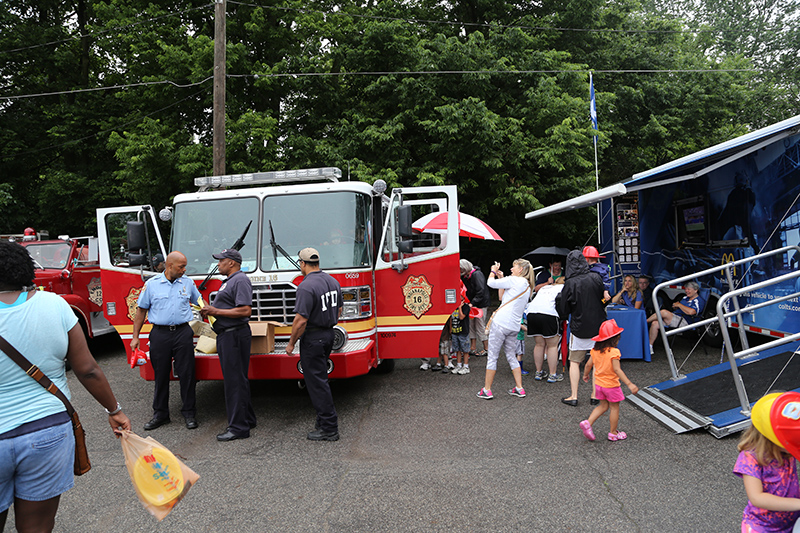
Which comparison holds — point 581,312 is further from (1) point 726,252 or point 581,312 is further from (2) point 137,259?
(2) point 137,259

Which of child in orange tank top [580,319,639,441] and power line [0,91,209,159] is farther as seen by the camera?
power line [0,91,209,159]

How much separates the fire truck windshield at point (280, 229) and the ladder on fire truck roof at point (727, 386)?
3491mm

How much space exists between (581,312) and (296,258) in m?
3.30

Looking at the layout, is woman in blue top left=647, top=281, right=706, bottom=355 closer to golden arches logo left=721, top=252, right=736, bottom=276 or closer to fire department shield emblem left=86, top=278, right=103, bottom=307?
golden arches logo left=721, top=252, right=736, bottom=276

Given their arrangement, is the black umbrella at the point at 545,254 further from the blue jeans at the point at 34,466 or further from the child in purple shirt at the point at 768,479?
the blue jeans at the point at 34,466

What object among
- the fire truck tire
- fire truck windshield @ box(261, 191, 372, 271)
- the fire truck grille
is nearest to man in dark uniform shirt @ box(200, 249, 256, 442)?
the fire truck grille

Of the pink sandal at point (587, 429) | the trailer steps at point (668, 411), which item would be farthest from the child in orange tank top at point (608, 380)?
the trailer steps at point (668, 411)

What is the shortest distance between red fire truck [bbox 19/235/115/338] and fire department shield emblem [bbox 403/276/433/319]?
5762 millimetres

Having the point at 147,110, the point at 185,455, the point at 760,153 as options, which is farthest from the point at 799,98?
the point at 185,455

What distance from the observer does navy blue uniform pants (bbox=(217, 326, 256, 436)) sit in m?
5.23

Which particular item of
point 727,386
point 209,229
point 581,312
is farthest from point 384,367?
point 727,386

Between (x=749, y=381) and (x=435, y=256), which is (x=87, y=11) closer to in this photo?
(x=435, y=256)

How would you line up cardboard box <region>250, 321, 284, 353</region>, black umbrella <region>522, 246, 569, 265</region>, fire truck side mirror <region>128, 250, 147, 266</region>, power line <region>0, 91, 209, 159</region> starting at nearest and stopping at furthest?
cardboard box <region>250, 321, 284, 353</region>
fire truck side mirror <region>128, 250, 147, 266</region>
black umbrella <region>522, 246, 569, 265</region>
power line <region>0, 91, 209, 159</region>

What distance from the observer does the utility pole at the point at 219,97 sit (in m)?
11.4
